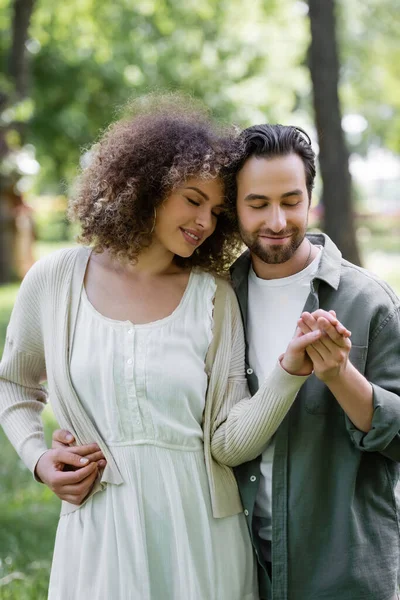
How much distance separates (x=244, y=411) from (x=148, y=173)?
0.91 m

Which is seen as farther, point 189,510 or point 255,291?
point 255,291

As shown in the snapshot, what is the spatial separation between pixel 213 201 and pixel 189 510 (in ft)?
3.52

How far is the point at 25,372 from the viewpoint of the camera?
3.06m

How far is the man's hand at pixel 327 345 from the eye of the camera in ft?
8.14

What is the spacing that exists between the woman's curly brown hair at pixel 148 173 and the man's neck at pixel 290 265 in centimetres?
18

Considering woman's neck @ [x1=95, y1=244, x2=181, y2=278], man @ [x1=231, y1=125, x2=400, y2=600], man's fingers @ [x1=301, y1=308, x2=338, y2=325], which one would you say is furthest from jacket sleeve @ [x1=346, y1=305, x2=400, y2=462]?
woman's neck @ [x1=95, y1=244, x2=181, y2=278]

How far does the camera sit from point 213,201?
2.95 meters

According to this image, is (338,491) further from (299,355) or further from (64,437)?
(64,437)

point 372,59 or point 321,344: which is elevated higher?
point 372,59

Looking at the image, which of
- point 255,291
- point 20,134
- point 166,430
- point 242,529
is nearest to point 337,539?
point 242,529

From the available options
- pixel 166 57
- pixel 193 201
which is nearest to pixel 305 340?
pixel 193 201

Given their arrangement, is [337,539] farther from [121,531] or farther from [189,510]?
[121,531]

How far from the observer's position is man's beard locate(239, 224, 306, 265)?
9.45 ft

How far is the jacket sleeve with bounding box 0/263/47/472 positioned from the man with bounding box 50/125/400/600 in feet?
0.63
